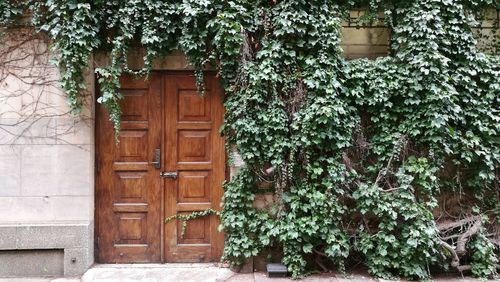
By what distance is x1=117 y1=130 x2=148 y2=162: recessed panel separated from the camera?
5426mm

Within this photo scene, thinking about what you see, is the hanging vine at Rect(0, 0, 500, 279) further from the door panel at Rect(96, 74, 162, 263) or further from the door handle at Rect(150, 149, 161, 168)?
the door handle at Rect(150, 149, 161, 168)

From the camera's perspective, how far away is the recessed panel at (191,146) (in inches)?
216

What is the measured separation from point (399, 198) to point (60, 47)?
4.63 metres

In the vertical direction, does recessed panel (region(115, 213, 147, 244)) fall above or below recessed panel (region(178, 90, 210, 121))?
below

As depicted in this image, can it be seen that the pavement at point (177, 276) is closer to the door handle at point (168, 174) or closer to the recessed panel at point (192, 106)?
the door handle at point (168, 174)

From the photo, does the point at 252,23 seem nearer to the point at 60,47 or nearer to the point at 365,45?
the point at 365,45

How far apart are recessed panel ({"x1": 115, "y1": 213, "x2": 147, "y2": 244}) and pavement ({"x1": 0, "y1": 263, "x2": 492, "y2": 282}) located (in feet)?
1.15

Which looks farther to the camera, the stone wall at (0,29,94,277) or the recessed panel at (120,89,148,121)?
the recessed panel at (120,89,148,121)

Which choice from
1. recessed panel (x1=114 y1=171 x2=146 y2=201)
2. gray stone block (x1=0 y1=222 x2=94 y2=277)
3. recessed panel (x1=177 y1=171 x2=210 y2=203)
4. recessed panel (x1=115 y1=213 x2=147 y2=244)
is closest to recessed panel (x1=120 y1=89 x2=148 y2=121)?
recessed panel (x1=114 y1=171 x2=146 y2=201)

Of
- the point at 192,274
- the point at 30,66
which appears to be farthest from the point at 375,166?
the point at 30,66

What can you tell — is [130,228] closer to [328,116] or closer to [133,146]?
[133,146]

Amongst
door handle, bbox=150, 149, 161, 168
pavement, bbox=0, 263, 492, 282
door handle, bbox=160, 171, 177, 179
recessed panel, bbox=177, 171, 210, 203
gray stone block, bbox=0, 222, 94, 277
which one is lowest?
pavement, bbox=0, 263, 492, 282

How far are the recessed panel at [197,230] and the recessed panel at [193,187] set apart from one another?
28 cm

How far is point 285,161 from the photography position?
5.00 metres
